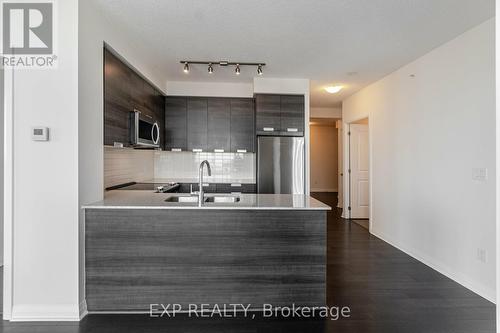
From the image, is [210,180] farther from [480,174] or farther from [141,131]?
[480,174]

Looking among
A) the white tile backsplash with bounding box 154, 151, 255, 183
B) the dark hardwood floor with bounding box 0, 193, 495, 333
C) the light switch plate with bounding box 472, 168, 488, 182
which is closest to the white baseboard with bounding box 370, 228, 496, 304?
the dark hardwood floor with bounding box 0, 193, 495, 333

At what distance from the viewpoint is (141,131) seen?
3713mm

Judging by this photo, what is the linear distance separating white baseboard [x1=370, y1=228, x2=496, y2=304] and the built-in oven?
3.72 metres

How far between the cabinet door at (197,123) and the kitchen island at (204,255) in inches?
112

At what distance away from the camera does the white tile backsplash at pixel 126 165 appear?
3887 mm

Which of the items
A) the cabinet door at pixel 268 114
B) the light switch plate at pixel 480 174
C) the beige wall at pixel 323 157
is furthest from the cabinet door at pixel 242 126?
the beige wall at pixel 323 157

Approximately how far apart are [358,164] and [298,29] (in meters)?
4.14

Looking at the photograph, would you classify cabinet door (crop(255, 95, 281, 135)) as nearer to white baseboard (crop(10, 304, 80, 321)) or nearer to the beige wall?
white baseboard (crop(10, 304, 80, 321))

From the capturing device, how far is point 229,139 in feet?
17.5

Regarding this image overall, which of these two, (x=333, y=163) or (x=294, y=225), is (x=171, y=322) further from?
(x=333, y=163)

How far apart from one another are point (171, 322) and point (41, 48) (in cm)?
237

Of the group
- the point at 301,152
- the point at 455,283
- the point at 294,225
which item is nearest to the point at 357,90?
the point at 301,152

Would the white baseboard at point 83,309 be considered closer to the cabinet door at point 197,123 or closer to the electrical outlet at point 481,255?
the cabinet door at point 197,123

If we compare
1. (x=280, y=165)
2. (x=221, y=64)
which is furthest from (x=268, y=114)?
(x=221, y=64)
